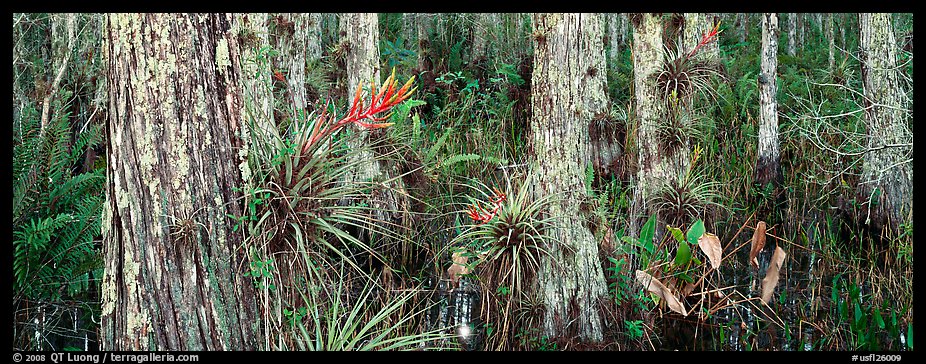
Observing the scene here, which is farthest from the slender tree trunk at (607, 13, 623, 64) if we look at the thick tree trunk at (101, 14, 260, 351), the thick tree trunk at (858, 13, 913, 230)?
the thick tree trunk at (101, 14, 260, 351)

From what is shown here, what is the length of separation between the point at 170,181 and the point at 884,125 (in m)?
6.53

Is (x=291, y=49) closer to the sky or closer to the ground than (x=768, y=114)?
closer to the sky

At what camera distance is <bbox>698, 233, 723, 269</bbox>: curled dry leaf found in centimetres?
475

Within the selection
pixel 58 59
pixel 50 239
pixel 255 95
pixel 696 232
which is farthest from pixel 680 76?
pixel 58 59

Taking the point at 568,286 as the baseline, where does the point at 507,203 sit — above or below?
above

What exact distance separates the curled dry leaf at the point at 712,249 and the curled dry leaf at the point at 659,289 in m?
0.36

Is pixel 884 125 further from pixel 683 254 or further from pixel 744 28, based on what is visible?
pixel 744 28

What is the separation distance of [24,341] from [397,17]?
11.4m

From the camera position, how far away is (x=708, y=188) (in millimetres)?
7016

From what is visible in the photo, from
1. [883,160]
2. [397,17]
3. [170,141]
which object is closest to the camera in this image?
[170,141]

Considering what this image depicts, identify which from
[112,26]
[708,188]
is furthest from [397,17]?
[112,26]

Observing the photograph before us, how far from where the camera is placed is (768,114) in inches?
316

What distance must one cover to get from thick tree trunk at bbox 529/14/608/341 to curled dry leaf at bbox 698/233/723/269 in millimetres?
756

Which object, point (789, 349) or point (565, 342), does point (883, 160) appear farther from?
Answer: point (565, 342)
